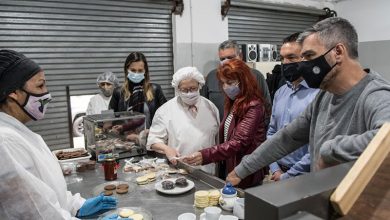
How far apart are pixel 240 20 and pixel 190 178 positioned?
145 inches

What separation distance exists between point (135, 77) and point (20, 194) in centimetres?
190

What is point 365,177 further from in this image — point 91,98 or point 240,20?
point 240,20

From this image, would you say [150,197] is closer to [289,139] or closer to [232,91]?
[289,139]

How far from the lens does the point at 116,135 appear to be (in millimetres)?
2543

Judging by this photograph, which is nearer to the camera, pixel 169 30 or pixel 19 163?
pixel 19 163

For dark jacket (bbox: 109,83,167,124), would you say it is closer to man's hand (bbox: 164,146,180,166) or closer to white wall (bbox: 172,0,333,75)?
man's hand (bbox: 164,146,180,166)

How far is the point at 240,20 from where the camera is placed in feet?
16.6

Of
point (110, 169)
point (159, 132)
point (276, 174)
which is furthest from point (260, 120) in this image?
point (110, 169)

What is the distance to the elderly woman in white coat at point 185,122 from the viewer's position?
2438 millimetres

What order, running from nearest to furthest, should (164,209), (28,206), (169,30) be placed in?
1. (28,206)
2. (164,209)
3. (169,30)

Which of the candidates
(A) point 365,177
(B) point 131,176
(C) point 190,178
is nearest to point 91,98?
(B) point 131,176

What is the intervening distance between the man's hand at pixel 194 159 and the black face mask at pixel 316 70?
1.06 metres

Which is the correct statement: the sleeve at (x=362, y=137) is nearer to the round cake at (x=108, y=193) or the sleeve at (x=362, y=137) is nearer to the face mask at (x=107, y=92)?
the round cake at (x=108, y=193)

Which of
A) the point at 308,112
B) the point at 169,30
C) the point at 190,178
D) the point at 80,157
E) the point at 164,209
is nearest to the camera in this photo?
the point at 308,112
